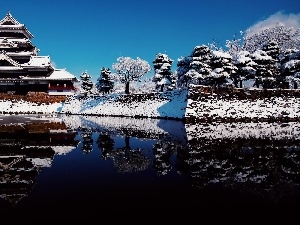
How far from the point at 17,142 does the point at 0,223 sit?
12.4 m

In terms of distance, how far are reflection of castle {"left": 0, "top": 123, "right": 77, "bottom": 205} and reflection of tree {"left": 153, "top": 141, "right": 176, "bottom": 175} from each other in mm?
4405

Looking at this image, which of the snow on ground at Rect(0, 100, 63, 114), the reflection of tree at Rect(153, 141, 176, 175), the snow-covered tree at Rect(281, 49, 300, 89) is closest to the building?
the snow on ground at Rect(0, 100, 63, 114)

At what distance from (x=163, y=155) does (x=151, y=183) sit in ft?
16.0

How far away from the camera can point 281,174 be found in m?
10.5

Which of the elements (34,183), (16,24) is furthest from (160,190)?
(16,24)

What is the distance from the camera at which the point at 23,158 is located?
43.9 ft

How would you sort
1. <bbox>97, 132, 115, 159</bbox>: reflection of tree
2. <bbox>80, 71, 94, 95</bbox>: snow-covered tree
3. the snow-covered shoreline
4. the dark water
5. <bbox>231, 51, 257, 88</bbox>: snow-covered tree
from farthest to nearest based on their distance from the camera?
<bbox>80, 71, 94, 95</bbox>: snow-covered tree → <bbox>231, 51, 257, 88</bbox>: snow-covered tree → the snow-covered shoreline → <bbox>97, 132, 115, 159</bbox>: reflection of tree → the dark water

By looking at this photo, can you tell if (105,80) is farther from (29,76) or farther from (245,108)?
(245,108)

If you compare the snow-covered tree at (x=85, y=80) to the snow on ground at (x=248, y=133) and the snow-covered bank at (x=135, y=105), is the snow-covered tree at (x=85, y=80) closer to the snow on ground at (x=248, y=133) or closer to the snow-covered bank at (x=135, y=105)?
the snow-covered bank at (x=135, y=105)

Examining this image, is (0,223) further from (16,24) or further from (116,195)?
(16,24)

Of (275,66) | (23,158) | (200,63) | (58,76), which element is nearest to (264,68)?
(275,66)

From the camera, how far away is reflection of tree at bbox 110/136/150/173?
12.0 m

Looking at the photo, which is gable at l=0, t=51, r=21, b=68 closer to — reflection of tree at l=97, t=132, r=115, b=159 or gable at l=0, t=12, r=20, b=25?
gable at l=0, t=12, r=20, b=25

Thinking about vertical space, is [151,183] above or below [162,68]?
below
